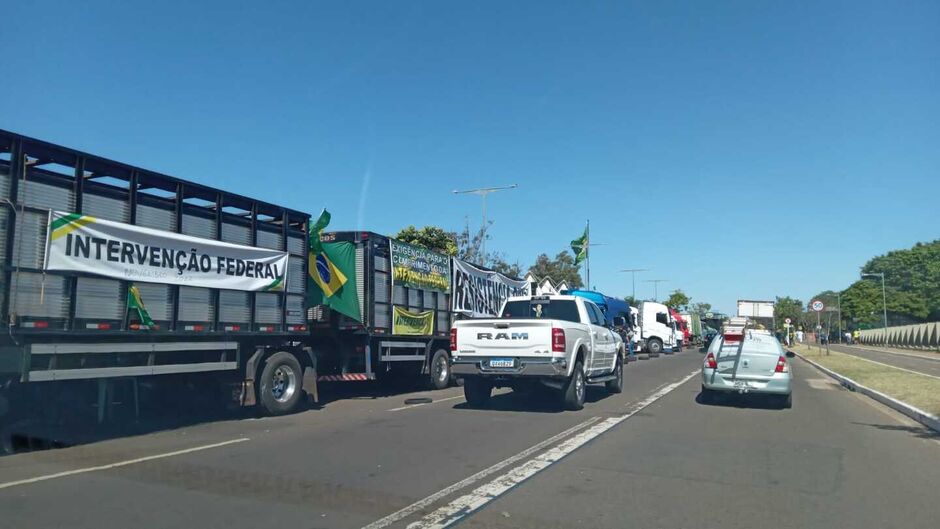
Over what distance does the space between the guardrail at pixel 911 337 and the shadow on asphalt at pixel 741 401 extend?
1750 inches

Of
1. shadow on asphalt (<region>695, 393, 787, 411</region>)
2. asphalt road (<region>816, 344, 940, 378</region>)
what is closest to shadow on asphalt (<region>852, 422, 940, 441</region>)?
shadow on asphalt (<region>695, 393, 787, 411</region>)

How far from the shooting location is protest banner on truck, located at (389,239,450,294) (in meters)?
16.7

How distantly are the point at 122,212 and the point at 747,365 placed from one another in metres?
11.6

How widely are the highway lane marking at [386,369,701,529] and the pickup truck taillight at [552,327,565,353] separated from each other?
151 cm

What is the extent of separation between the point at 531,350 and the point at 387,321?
14.7 ft

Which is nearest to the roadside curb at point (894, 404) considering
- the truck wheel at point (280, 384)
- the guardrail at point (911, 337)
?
the truck wheel at point (280, 384)

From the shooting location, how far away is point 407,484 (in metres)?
7.08

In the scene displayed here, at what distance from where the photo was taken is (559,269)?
6656 cm

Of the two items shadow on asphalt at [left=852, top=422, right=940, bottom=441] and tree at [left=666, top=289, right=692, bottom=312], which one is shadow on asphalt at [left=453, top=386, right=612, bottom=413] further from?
tree at [left=666, top=289, right=692, bottom=312]

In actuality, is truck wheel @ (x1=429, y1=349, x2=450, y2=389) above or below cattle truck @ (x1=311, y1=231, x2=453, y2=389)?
below

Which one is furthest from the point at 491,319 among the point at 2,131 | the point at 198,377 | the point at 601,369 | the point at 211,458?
the point at 2,131

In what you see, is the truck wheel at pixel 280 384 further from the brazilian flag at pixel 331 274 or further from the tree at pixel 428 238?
the tree at pixel 428 238

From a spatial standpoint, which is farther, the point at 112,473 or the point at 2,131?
the point at 2,131

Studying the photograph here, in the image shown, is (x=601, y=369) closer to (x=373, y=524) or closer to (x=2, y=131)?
(x=373, y=524)
